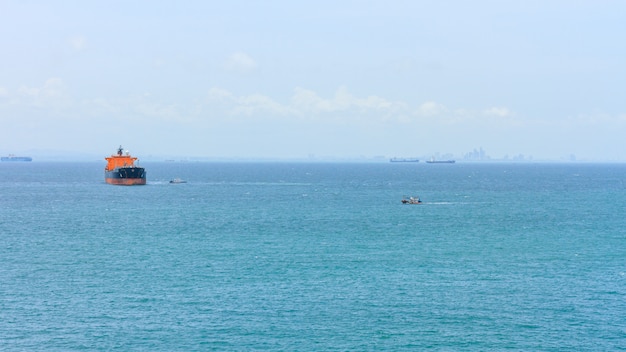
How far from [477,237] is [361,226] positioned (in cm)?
2259

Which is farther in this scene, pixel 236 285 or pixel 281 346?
pixel 236 285

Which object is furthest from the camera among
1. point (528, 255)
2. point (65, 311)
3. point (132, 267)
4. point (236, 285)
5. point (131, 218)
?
point (131, 218)

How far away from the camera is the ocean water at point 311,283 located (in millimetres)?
57688

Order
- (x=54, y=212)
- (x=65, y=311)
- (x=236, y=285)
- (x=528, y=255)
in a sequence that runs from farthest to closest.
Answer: (x=54, y=212) → (x=528, y=255) → (x=236, y=285) → (x=65, y=311)

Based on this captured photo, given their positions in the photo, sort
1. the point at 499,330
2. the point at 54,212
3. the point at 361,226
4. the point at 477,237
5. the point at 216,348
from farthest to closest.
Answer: the point at 54,212 → the point at 361,226 → the point at 477,237 → the point at 499,330 → the point at 216,348

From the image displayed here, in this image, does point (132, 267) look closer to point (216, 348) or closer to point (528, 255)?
point (216, 348)

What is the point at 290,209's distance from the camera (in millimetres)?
157625

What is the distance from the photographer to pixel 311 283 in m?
75.5

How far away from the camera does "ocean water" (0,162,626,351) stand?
57.7 m

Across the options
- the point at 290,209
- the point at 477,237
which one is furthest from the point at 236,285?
the point at 290,209

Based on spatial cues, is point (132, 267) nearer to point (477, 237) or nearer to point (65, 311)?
point (65, 311)

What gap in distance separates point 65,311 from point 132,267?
20.7 metres

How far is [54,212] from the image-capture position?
14925 cm

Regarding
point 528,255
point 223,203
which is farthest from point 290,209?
point 528,255
